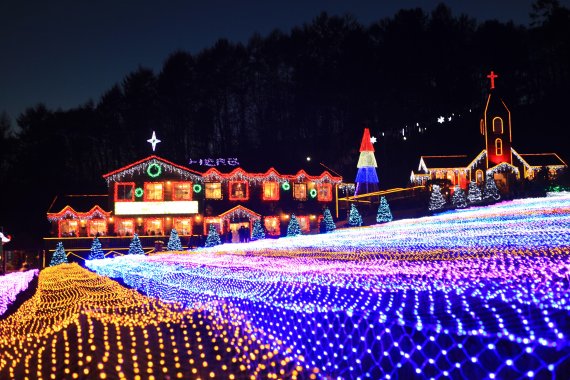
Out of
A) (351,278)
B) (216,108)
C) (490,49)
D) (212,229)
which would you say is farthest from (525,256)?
(216,108)

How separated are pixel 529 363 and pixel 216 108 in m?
59.1

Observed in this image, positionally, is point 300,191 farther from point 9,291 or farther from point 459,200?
point 9,291

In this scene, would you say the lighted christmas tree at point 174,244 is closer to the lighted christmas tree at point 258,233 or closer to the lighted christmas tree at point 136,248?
the lighted christmas tree at point 136,248

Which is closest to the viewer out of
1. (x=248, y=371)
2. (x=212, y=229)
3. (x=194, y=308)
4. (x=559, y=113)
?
(x=248, y=371)

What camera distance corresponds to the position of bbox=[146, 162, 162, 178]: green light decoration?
41.2m

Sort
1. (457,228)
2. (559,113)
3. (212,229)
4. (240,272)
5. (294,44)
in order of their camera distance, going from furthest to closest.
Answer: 1. (294,44)
2. (559,113)
3. (212,229)
4. (457,228)
5. (240,272)

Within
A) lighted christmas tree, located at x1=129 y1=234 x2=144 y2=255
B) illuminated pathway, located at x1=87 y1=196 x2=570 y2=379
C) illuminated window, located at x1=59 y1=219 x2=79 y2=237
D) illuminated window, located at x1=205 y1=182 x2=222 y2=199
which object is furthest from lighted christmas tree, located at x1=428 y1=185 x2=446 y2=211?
illuminated window, located at x1=59 y1=219 x2=79 y2=237

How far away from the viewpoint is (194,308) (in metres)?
11.9

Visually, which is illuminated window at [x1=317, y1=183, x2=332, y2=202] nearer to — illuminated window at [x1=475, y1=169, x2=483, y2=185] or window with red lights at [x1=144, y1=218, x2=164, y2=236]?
illuminated window at [x1=475, y1=169, x2=483, y2=185]

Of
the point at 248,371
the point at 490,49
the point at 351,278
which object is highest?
the point at 490,49

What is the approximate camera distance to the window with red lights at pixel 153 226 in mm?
41156

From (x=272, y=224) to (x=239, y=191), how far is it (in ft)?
9.93

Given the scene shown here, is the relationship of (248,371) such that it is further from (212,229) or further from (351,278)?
(212,229)

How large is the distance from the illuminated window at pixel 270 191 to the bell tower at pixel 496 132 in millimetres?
14480
